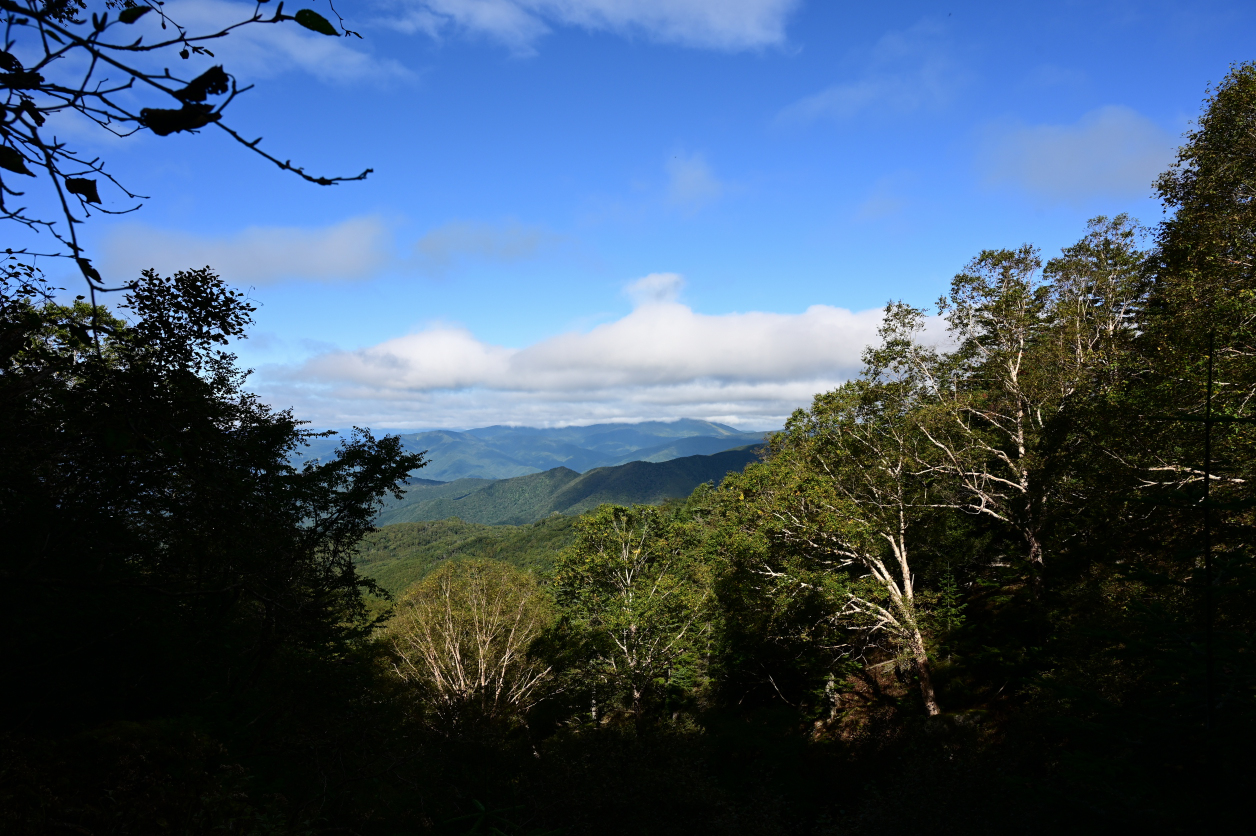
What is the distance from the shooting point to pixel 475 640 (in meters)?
28.8

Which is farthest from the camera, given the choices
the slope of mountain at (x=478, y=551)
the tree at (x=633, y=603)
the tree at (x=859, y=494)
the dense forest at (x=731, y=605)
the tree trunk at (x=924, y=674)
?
the slope of mountain at (x=478, y=551)

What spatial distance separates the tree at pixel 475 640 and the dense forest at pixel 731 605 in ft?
0.83

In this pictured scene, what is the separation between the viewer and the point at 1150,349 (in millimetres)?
12617

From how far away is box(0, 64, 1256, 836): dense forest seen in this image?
213 inches

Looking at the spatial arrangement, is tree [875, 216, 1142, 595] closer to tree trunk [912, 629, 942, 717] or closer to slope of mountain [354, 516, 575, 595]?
tree trunk [912, 629, 942, 717]

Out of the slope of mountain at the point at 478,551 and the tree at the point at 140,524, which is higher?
the tree at the point at 140,524

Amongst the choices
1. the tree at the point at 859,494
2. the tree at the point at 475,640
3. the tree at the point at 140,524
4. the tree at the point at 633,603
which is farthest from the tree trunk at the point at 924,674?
the tree at the point at 475,640

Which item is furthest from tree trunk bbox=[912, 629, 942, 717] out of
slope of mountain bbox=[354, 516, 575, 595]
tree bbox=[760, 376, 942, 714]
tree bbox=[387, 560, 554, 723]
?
slope of mountain bbox=[354, 516, 575, 595]

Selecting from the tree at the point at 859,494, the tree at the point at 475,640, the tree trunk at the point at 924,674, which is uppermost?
the tree at the point at 859,494

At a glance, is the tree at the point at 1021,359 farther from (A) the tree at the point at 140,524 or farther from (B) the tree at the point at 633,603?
(A) the tree at the point at 140,524

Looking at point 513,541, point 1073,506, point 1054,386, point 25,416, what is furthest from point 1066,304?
point 513,541

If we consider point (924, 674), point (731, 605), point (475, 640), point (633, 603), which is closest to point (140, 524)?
point (633, 603)

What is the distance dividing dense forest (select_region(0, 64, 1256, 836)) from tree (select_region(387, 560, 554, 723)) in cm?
25

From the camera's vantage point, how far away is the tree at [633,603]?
80.0 feet
